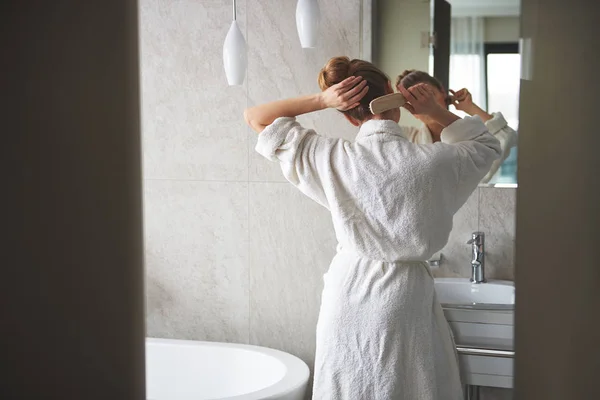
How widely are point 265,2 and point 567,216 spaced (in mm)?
1975

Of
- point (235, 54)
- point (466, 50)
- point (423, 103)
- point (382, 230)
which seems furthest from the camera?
point (466, 50)

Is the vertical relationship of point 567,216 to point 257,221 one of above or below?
above

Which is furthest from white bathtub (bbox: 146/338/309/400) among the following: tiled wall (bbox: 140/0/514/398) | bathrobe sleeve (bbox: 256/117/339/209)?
bathrobe sleeve (bbox: 256/117/339/209)

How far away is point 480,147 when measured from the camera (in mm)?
1396

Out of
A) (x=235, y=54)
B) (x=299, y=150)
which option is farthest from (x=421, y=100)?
(x=235, y=54)

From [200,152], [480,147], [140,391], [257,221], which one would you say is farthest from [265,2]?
[140,391]

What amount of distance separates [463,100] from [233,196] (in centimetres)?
77

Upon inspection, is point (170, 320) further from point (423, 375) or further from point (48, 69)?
point (48, 69)

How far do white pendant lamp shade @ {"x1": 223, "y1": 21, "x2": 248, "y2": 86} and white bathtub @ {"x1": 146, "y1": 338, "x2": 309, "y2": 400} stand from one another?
833mm

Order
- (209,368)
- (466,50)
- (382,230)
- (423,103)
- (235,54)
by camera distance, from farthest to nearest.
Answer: (209,368) < (466,50) < (235,54) < (423,103) < (382,230)

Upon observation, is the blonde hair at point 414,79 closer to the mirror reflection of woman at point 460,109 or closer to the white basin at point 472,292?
the mirror reflection of woman at point 460,109

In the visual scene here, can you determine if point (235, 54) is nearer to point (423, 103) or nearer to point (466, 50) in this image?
point (423, 103)

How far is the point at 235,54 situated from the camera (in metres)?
1.74

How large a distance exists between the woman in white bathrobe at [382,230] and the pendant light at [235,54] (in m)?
0.43
